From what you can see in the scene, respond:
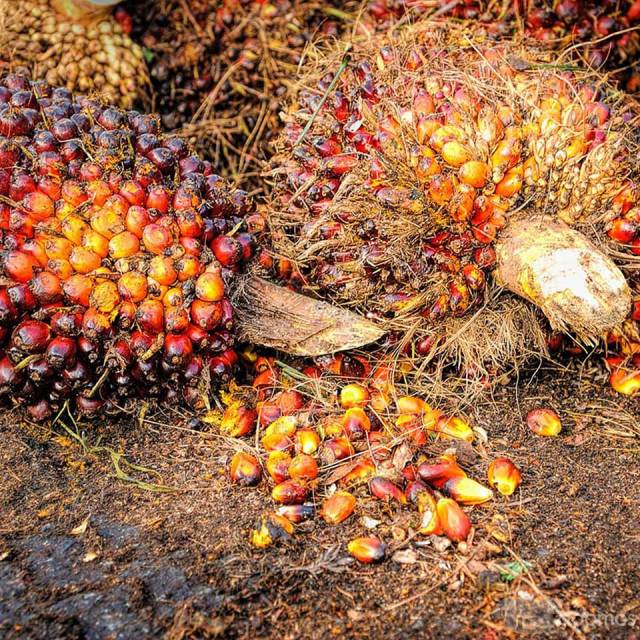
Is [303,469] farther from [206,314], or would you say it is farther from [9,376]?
[9,376]


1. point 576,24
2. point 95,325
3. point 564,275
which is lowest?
point 95,325

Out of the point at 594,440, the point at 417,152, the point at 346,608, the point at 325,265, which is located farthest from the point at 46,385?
the point at 594,440

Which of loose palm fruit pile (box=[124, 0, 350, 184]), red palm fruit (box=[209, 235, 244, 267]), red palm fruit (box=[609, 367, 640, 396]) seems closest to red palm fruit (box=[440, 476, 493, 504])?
red palm fruit (box=[609, 367, 640, 396])

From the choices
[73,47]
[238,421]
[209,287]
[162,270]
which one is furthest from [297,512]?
[73,47]

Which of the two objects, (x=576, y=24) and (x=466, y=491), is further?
(x=576, y=24)

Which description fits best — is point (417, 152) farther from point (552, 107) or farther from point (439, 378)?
point (439, 378)

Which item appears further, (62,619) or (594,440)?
(594,440)
